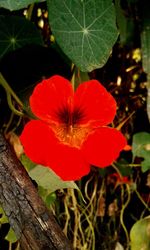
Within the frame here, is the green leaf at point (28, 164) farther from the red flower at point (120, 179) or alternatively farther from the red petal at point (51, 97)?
the red flower at point (120, 179)

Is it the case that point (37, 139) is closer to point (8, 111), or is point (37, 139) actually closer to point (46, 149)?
point (46, 149)

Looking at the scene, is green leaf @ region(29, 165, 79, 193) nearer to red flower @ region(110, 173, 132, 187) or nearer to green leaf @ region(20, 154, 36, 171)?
green leaf @ region(20, 154, 36, 171)

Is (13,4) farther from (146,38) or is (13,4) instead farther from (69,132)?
(146,38)

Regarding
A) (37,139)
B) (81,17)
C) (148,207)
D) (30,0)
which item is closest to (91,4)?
(81,17)

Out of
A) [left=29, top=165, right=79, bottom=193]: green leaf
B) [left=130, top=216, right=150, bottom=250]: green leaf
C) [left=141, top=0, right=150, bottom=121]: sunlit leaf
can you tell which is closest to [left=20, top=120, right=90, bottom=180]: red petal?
[left=29, top=165, right=79, bottom=193]: green leaf

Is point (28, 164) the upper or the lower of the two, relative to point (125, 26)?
lower

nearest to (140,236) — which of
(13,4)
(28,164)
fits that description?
(28,164)
